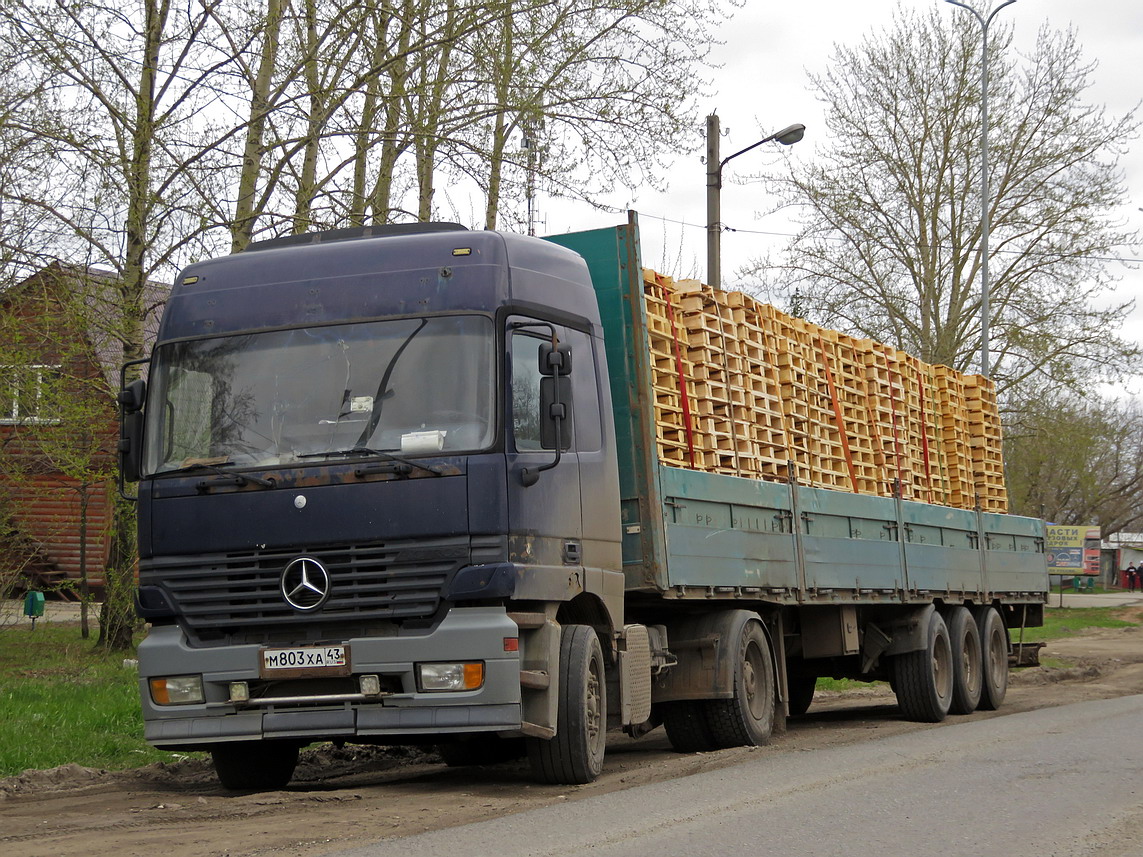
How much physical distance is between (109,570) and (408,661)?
1014cm

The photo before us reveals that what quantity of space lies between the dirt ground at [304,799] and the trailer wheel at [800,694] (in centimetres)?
145

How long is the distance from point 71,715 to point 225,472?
4.77 metres

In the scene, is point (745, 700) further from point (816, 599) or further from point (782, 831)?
point (782, 831)

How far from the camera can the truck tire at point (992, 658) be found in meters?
16.2

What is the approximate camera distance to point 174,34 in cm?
1595

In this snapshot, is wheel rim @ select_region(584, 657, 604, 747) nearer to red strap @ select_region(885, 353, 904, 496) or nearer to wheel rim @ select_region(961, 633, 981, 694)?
red strap @ select_region(885, 353, 904, 496)

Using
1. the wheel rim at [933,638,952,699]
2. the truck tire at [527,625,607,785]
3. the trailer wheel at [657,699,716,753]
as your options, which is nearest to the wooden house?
the trailer wheel at [657,699,716,753]

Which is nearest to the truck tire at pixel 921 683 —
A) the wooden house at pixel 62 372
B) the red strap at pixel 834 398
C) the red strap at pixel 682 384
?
the red strap at pixel 834 398

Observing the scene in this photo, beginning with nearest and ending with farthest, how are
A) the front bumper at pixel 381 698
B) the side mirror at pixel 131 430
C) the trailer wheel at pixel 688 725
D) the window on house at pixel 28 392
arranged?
the front bumper at pixel 381 698, the side mirror at pixel 131 430, the trailer wheel at pixel 688 725, the window on house at pixel 28 392

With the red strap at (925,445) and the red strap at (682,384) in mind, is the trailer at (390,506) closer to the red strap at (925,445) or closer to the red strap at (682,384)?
the red strap at (682,384)

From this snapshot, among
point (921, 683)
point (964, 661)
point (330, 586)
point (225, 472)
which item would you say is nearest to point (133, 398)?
point (225, 472)

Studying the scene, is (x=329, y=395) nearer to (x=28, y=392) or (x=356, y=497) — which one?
(x=356, y=497)

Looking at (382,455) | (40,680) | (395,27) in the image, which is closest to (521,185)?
(395,27)

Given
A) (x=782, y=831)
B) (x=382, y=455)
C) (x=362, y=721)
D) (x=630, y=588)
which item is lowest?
(x=782, y=831)
